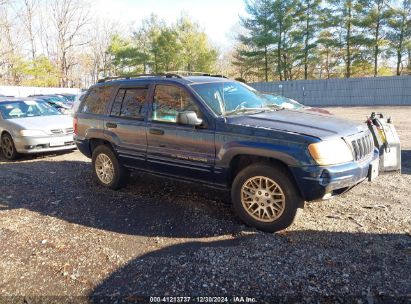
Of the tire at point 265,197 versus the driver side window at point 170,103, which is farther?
the driver side window at point 170,103

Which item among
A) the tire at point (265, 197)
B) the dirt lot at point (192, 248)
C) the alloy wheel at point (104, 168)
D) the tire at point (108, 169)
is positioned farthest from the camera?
the alloy wheel at point (104, 168)

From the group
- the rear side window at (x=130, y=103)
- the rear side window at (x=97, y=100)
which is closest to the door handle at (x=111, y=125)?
the rear side window at (x=130, y=103)

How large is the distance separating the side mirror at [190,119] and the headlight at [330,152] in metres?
1.39

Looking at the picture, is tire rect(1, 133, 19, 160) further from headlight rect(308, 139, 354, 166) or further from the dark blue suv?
headlight rect(308, 139, 354, 166)

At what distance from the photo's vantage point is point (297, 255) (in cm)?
350

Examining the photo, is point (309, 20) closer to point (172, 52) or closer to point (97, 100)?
point (172, 52)

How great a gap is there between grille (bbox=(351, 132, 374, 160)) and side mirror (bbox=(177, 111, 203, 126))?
70.8 inches

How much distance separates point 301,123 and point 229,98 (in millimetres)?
1143

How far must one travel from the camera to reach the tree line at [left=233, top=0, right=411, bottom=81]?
105 feet

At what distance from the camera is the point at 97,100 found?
5.95 m

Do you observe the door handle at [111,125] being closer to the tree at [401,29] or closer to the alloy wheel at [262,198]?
the alloy wheel at [262,198]

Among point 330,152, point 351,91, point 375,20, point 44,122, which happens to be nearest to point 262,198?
point 330,152

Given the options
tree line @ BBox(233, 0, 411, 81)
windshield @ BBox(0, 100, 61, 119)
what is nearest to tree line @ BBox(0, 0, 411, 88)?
tree line @ BBox(233, 0, 411, 81)

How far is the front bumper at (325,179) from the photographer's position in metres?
3.62
